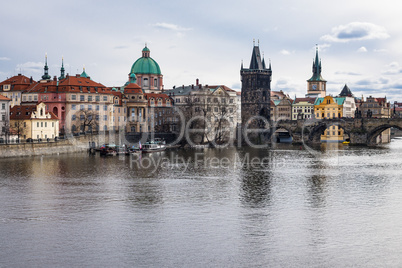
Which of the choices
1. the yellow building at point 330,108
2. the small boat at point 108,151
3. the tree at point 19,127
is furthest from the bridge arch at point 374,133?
the tree at point 19,127

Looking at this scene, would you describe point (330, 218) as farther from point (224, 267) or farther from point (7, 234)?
point (7, 234)

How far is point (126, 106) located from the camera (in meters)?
113

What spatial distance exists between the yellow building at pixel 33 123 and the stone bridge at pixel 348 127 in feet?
207

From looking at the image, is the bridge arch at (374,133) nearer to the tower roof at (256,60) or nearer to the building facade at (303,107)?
the tower roof at (256,60)

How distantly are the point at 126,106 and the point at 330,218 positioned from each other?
270ft

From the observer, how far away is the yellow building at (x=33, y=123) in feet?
271

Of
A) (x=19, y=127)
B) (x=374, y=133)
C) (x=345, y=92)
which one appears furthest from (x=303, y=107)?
(x=19, y=127)

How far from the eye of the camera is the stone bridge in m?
118

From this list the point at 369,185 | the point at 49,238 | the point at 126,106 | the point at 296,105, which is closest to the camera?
the point at 49,238

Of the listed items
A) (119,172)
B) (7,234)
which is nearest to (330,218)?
(7,234)

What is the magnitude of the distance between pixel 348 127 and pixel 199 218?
9472cm

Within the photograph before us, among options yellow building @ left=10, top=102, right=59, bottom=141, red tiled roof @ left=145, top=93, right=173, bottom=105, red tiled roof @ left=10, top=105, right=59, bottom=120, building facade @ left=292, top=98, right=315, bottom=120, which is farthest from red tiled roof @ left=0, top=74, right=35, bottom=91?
building facade @ left=292, top=98, right=315, bottom=120

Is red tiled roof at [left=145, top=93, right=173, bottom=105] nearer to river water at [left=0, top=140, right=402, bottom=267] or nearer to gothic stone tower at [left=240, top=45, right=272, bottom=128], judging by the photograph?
gothic stone tower at [left=240, top=45, right=272, bottom=128]

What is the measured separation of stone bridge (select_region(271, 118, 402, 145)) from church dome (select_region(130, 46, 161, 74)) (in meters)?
35.2
